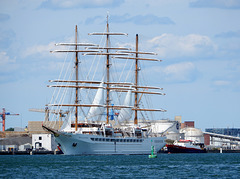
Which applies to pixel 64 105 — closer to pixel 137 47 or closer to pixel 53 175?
pixel 137 47

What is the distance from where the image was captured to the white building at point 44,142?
6713 inches

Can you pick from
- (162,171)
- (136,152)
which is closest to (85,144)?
(136,152)

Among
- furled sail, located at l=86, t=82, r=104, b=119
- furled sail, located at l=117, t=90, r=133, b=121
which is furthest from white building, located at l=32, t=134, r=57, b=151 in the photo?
furled sail, located at l=86, t=82, r=104, b=119

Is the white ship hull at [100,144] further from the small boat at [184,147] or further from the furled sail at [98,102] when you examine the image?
Answer: the small boat at [184,147]

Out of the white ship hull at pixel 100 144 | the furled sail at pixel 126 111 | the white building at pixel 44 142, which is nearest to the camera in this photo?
the white ship hull at pixel 100 144

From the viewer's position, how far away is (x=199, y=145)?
18312 centimetres

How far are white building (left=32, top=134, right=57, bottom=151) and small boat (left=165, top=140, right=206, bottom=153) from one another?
104 ft

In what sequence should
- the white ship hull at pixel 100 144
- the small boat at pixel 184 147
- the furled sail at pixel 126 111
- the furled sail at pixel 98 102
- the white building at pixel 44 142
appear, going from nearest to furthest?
the white ship hull at pixel 100 144 < the furled sail at pixel 98 102 < the furled sail at pixel 126 111 < the small boat at pixel 184 147 < the white building at pixel 44 142

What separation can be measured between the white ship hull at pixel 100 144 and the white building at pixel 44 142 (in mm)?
29696

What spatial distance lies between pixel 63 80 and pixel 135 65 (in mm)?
25144

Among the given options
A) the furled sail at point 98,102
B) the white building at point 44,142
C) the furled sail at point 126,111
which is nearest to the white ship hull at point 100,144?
the furled sail at point 98,102

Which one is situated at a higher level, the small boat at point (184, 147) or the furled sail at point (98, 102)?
the furled sail at point (98, 102)

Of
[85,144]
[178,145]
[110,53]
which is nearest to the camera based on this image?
[85,144]

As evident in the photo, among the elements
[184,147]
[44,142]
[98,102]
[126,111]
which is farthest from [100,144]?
[184,147]
